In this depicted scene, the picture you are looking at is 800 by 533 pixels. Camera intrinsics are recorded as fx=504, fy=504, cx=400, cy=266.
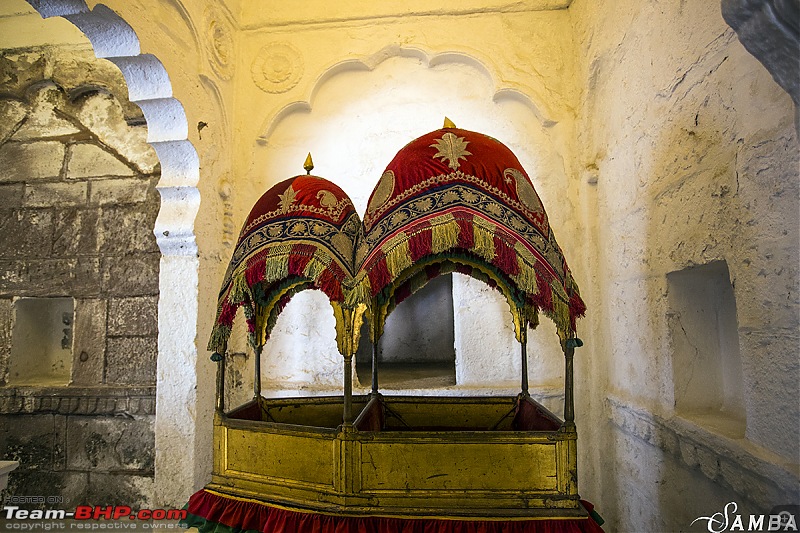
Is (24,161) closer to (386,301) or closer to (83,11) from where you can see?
(83,11)

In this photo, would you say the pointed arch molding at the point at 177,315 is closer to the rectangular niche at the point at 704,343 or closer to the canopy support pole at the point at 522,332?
the canopy support pole at the point at 522,332

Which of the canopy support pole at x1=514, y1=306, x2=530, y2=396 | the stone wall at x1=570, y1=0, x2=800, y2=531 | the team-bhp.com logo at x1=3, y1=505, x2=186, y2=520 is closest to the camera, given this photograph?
the stone wall at x1=570, y1=0, x2=800, y2=531

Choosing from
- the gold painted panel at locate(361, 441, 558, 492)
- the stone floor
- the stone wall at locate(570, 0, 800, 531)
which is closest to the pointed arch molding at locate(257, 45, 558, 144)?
the stone wall at locate(570, 0, 800, 531)

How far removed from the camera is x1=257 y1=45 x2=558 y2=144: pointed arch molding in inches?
149

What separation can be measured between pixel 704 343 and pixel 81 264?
4226 mm

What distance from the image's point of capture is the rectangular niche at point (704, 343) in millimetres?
2404

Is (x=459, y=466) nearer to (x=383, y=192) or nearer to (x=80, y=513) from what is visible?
(x=383, y=192)

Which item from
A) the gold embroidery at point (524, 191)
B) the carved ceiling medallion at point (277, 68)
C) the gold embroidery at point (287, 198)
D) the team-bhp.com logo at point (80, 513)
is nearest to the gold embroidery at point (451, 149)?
the gold embroidery at point (524, 191)

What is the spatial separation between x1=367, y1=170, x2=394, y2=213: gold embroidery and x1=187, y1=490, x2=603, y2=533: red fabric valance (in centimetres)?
129

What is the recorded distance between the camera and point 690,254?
7.42ft

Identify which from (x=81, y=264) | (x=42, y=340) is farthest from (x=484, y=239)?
(x=42, y=340)

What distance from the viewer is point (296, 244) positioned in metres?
2.31

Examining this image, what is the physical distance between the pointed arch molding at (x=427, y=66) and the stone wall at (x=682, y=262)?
338 mm

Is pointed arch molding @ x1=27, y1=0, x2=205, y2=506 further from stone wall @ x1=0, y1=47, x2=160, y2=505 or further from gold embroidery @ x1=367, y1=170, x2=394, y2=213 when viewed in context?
gold embroidery @ x1=367, y1=170, x2=394, y2=213
